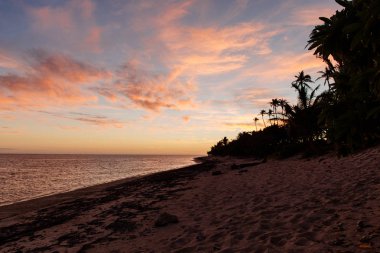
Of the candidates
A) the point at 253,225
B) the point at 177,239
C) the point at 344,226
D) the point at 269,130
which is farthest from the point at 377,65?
the point at 269,130

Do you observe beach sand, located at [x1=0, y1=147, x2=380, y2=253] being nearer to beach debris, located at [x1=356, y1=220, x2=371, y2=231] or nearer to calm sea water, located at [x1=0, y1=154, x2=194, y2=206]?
beach debris, located at [x1=356, y1=220, x2=371, y2=231]

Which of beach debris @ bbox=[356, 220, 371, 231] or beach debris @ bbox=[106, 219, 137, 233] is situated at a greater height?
beach debris @ bbox=[356, 220, 371, 231]

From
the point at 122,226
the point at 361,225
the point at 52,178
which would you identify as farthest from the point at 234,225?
the point at 52,178

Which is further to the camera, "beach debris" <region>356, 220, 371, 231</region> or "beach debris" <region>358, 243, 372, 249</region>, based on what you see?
"beach debris" <region>356, 220, 371, 231</region>

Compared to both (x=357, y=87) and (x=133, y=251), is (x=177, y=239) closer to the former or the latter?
(x=133, y=251)

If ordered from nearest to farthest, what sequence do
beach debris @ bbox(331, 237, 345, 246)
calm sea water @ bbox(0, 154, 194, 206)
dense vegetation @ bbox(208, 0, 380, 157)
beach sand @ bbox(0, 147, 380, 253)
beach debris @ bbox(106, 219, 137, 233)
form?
dense vegetation @ bbox(208, 0, 380, 157), beach debris @ bbox(331, 237, 345, 246), beach sand @ bbox(0, 147, 380, 253), beach debris @ bbox(106, 219, 137, 233), calm sea water @ bbox(0, 154, 194, 206)

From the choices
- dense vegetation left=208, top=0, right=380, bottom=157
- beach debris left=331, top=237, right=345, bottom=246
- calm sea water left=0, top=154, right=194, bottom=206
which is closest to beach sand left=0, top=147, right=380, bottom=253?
beach debris left=331, top=237, right=345, bottom=246

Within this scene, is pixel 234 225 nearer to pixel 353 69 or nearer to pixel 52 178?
pixel 353 69

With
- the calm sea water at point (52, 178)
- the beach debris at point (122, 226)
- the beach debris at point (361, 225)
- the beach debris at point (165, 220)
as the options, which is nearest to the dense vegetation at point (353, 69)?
the beach debris at point (361, 225)

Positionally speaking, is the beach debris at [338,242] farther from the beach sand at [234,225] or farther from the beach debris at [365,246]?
the beach debris at [365,246]

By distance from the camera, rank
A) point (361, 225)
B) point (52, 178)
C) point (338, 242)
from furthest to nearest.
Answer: point (52, 178) → point (361, 225) → point (338, 242)

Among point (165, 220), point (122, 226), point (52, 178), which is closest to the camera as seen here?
point (165, 220)

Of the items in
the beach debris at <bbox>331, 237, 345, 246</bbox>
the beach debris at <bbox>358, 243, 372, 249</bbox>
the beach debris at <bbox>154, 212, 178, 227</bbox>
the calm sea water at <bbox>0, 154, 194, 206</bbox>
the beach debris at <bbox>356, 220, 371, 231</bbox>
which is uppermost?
the beach debris at <bbox>356, 220, 371, 231</bbox>

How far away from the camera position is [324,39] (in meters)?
4.75
